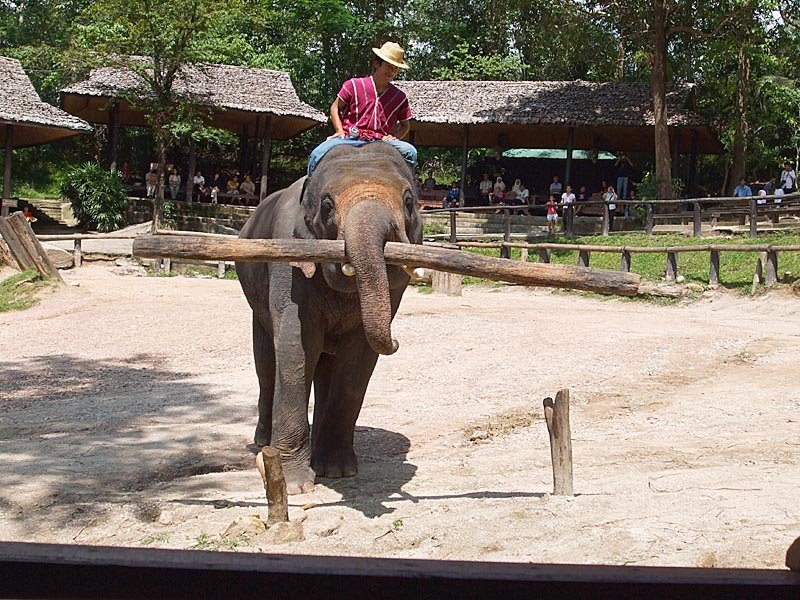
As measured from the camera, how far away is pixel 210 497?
6152mm

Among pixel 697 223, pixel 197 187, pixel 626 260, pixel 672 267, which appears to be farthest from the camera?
pixel 197 187

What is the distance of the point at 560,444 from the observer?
586 cm

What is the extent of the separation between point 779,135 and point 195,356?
933 inches

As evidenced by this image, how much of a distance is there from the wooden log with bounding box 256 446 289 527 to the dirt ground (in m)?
0.13

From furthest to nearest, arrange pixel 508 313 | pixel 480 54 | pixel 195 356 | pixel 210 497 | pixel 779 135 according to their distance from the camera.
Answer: pixel 480 54
pixel 779 135
pixel 508 313
pixel 195 356
pixel 210 497

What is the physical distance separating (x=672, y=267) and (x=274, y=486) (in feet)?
46.8

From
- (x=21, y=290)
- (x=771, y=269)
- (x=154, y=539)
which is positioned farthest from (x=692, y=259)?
(x=154, y=539)

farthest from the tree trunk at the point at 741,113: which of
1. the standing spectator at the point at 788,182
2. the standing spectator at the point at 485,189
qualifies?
the standing spectator at the point at 485,189

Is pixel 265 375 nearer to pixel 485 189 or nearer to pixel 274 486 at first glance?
pixel 274 486

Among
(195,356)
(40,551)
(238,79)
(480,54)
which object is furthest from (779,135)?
(40,551)

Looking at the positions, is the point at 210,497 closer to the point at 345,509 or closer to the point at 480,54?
the point at 345,509

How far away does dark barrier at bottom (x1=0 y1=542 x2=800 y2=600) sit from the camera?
152cm

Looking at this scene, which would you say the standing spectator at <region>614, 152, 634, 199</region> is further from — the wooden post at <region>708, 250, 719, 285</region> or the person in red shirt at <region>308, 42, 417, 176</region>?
the person in red shirt at <region>308, 42, 417, 176</region>

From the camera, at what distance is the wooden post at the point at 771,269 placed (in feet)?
55.1
